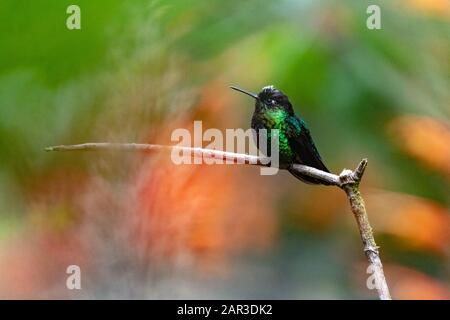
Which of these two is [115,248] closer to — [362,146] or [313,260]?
[313,260]

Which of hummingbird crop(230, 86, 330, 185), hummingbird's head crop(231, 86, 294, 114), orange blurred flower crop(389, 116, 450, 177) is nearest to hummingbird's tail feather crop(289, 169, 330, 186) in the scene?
hummingbird crop(230, 86, 330, 185)

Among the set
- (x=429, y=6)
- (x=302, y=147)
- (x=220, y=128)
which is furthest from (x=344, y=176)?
(x=429, y=6)

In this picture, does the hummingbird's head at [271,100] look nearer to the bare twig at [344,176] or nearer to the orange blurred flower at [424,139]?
the bare twig at [344,176]

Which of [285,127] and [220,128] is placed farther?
[220,128]

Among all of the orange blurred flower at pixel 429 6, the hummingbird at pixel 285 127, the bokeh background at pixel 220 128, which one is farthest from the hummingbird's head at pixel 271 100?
the orange blurred flower at pixel 429 6

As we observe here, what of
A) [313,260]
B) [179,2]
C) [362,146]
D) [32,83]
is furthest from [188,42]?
[313,260]

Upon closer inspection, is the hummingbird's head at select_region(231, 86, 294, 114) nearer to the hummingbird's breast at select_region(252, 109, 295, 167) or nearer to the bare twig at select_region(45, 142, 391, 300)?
the hummingbird's breast at select_region(252, 109, 295, 167)

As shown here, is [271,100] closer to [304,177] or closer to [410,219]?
[304,177]
